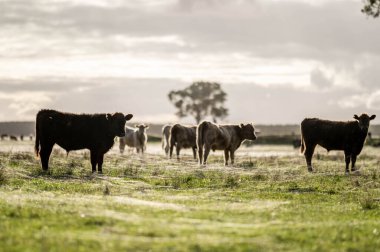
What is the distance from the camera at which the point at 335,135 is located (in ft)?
103

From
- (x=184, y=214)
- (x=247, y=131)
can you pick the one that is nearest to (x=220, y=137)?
(x=247, y=131)

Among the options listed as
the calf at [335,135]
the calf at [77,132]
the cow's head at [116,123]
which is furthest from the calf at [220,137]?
the calf at [77,132]

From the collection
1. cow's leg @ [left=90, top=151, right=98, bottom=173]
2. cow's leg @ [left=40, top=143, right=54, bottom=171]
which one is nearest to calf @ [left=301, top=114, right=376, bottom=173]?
cow's leg @ [left=90, top=151, right=98, bottom=173]

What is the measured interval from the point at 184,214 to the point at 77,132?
14.6m

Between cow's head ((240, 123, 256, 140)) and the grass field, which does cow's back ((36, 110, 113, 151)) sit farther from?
cow's head ((240, 123, 256, 140))

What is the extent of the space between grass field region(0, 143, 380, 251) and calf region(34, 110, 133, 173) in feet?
9.18

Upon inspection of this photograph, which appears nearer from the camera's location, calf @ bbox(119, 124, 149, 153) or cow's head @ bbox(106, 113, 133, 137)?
cow's head @ bbox(106, 113, 133, 137)

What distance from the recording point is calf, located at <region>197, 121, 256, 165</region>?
111 ft

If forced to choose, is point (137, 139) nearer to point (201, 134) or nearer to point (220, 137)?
point (220, 137)

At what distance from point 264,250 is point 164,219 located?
9.70 ft

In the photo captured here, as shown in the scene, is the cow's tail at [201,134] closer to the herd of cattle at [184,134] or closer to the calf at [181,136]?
the herd of cattle at [184,134]

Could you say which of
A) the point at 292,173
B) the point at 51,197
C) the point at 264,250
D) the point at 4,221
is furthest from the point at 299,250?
the point at 292,173

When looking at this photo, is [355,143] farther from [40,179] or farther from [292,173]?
[40,179]

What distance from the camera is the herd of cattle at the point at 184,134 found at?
27.0 m
